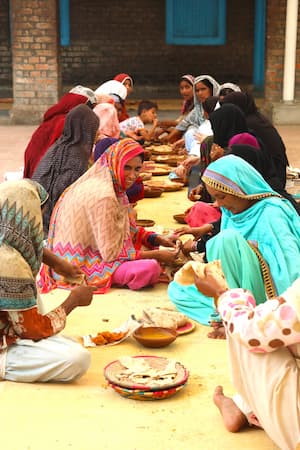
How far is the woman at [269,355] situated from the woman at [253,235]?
106 centimetres

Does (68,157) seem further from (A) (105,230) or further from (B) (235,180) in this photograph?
(B) (235,180)

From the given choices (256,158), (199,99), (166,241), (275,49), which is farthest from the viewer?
(275,49)

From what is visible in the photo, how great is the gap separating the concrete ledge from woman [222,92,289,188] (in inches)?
238

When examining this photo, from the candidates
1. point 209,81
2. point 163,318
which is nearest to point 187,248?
point 163,318

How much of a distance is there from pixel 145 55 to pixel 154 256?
12.9m

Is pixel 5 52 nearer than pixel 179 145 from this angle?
No

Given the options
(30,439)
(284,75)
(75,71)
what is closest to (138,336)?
(30,439)

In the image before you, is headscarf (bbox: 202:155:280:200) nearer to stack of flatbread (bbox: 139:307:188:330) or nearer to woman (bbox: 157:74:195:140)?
stack of flatbread (bbox: 139:307:188:330)

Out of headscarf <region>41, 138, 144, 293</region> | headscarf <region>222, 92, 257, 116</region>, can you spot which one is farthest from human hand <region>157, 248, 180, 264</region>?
headscarf <region>222, 92, 257, 116</region>

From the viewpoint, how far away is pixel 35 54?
522 inches

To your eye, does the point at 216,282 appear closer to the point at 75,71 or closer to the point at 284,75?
the point at 284,75

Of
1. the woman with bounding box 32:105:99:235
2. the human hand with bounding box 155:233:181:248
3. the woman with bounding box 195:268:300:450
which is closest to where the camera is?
the woman with bounding box 195:268:300:450

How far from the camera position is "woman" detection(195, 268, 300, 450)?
2.61 metres

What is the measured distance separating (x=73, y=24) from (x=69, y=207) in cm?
1294
